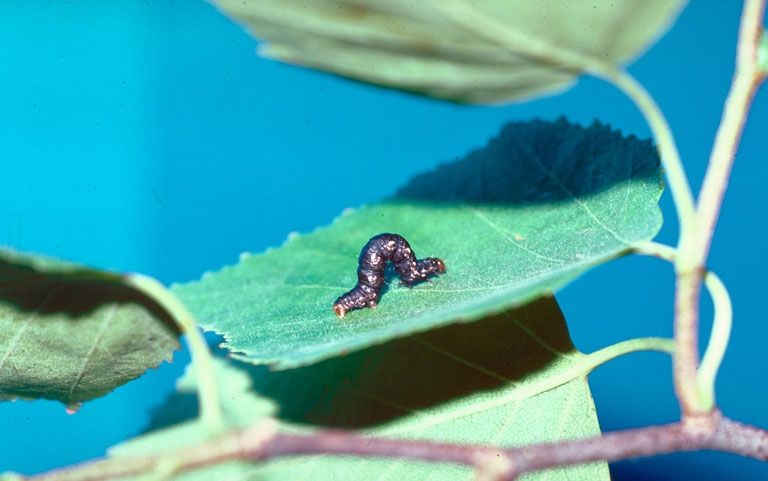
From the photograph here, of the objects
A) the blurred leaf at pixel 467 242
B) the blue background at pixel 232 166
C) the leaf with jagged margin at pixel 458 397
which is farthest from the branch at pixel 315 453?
the blue background at pixel 232 166

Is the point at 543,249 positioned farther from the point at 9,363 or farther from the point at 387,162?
the point at 387,162

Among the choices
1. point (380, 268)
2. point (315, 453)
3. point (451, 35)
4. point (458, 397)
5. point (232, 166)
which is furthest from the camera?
point (232, 166)

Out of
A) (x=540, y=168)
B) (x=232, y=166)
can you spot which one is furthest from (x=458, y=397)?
(x=232, y=166)

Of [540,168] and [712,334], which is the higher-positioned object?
[540,168]

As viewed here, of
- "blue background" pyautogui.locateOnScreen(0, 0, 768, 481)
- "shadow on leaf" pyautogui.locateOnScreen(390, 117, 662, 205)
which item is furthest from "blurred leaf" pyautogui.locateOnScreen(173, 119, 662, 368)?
"blue background" pyautogui.locateOnScreen(0, 0, 768, 481)

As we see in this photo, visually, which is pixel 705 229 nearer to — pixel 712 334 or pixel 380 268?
pixel 712 334

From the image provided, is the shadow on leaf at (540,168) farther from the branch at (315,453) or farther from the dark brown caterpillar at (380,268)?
the branch at (315,453)

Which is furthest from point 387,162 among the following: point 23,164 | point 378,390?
point 378,390
